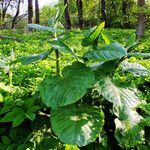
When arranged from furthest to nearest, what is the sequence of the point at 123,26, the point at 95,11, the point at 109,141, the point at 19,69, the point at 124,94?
the point at 95,11
the point at 123,26
the point at 19,69
the point at 109,141
the point at 124,94

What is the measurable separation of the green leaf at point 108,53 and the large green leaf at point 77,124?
0.39 m

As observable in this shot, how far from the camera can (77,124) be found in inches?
94.9

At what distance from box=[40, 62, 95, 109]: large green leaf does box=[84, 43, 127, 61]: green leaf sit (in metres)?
0.11

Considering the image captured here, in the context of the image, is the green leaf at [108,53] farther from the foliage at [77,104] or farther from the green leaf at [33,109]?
the green leaf at [33,109]

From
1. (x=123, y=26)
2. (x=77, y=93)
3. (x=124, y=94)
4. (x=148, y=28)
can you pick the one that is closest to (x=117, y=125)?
(x=124, y=94)

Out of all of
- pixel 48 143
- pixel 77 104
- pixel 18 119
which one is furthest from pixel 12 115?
pixel 77 104

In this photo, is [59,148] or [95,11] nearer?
[59,148]

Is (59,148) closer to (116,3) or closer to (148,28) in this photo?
(148,28)

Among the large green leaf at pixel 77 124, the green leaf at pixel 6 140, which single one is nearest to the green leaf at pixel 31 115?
the large green leaf at pixel 77 124

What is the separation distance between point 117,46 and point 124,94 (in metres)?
0.33

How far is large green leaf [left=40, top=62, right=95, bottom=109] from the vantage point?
233 centimetres

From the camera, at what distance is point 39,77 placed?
3.63 metres

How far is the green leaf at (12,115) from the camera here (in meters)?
2.62

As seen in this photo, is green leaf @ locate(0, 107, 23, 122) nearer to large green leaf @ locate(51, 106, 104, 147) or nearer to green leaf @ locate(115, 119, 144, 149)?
large green leaf @ locate(51, 106, 104, 147)
